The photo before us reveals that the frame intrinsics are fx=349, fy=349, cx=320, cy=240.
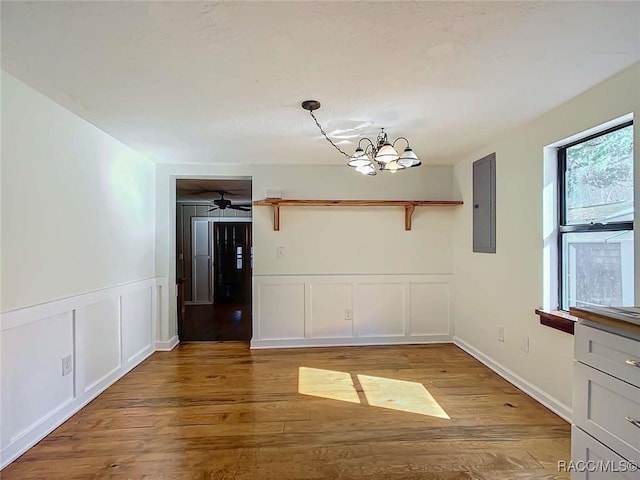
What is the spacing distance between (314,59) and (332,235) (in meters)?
2.52

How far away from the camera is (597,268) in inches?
89.7

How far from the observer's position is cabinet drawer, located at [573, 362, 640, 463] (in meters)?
1.21

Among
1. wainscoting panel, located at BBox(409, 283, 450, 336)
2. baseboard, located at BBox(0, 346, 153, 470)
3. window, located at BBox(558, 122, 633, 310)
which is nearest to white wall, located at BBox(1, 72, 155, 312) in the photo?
baseboard, located at BBox(0, 346, 153, 470)

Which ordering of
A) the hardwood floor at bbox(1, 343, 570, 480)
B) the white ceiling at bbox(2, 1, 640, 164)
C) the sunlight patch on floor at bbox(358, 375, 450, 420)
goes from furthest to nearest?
1. the sunlight patch on floor at bbox(358, 375, 450, 420)
2. the hardwood floor at bbox(1, 343, 570, 480)
3. the white ceiling at bbox(2, 1, 640, 164)

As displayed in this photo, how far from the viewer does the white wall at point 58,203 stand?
6.38ft

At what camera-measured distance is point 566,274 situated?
254cm

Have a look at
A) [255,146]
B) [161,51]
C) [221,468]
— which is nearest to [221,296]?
[255,146]

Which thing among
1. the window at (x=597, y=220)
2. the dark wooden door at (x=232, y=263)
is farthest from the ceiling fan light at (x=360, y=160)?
the dark wooden door at (x=232, y=263)

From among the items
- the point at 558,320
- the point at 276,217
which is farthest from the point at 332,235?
the point at 558,320

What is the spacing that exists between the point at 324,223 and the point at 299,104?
6.36 ft

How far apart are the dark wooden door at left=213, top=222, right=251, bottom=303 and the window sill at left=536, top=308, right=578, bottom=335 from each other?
568 centimetres

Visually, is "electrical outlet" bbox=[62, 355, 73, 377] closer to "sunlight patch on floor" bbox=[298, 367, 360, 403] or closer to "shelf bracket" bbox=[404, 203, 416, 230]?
"sunlight patch on floor" bbox=[298, 367, 360, 403]

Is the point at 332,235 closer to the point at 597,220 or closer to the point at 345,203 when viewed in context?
the point at 345,203

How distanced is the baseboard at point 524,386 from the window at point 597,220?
0.67m
